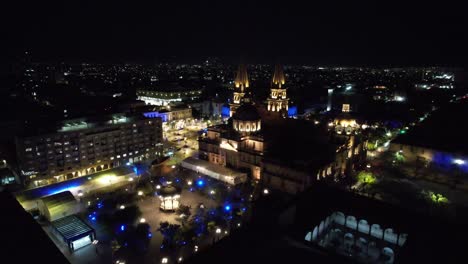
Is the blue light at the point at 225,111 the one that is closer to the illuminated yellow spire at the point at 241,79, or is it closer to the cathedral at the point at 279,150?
the illuminated yellow spire at the point at 241,79

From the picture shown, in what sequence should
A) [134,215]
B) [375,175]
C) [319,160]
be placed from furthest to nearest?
[375,175] < [319,160] < [134,215]

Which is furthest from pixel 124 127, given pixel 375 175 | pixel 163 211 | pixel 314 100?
pixel 314 100

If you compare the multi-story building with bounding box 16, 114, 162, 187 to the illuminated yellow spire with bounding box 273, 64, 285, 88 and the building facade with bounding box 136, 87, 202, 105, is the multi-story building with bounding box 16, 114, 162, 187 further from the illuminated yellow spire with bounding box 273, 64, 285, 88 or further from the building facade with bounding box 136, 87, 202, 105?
the building facade with bounding box 136, 87, 202, 105

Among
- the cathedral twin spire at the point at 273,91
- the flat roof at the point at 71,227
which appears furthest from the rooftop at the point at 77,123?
the cathedral twin spire at the point at 273,91

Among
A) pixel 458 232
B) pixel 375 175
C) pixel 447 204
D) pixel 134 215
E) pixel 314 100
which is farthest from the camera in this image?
pixel 314 100

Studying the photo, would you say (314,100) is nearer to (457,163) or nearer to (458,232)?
(457,163)

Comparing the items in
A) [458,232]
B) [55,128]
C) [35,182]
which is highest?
[55,128]
